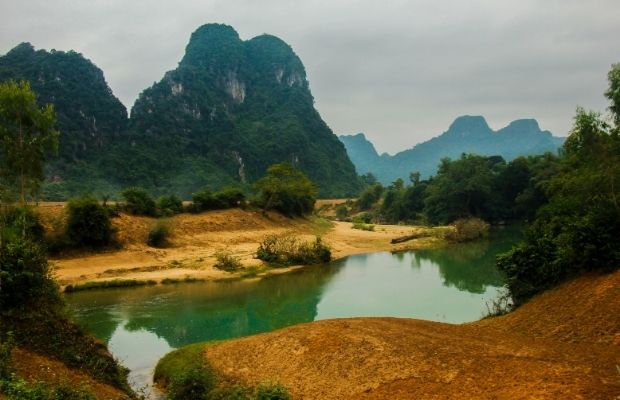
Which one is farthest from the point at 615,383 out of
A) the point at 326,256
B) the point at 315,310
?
the point at 326,256

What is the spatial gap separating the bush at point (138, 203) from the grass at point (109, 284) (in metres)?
17.7

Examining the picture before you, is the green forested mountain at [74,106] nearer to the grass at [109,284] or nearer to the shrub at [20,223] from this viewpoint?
the shrub at [20,223]

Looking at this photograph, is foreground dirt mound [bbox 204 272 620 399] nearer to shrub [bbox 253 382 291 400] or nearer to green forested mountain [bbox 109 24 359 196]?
shrub [bbox 253 382 291 400]

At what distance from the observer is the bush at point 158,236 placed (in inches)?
1705

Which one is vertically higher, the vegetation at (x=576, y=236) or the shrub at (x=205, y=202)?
the shrub at (x=205, y=202)

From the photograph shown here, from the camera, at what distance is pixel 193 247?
1764 inches

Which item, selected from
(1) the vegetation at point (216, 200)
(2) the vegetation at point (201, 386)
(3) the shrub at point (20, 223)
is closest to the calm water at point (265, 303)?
(2) the vegetation at point (201, 386)

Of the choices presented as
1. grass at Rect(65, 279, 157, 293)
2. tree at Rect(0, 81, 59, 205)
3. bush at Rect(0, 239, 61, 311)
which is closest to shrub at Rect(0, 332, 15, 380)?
bush at Rect(0, 239, 61, 311)

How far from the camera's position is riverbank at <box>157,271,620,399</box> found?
370 inches

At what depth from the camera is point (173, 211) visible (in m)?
53.6

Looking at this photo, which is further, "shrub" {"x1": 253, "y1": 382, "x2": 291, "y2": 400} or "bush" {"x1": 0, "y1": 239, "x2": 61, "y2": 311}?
"bush" {"x1": 0, "y1": 239, "x2": 61, "y2": 311}

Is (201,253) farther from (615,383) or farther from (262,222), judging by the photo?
(615,383)

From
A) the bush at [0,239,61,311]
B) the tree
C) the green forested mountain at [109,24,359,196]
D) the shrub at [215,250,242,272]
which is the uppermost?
the green forested mountain at [109,24,359,196]

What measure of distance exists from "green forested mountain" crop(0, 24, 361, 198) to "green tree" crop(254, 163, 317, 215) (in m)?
45.5
